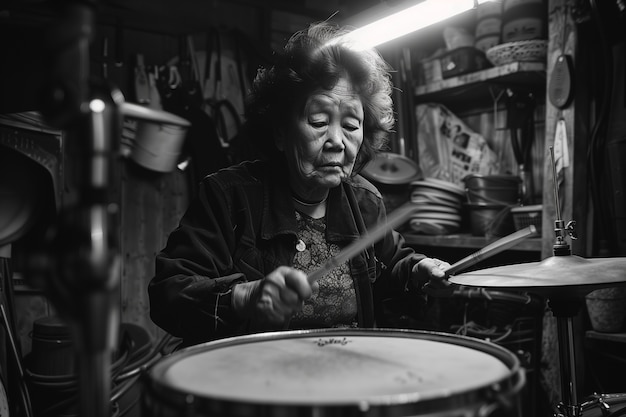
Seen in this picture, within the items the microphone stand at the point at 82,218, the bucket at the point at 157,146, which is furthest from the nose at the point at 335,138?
the bucket at the point at 157,146

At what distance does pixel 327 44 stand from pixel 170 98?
6.60 ft

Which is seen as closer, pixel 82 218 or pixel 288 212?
pixel 82 218

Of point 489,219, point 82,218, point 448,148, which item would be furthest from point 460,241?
point 82,218

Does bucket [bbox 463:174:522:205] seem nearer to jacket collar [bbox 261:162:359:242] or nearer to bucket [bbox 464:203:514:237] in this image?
bucket [bbox 464:203:514:237]

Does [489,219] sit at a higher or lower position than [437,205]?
lower

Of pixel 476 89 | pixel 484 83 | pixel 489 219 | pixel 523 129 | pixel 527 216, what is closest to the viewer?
pixel 527 216

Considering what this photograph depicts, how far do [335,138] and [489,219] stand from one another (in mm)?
1689

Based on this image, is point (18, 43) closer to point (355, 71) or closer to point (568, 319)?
point (355, 71)

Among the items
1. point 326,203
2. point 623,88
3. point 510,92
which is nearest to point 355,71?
point 326,203

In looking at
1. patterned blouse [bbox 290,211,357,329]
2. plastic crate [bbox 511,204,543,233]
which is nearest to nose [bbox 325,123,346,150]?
patterned blouse [bbox 290,211,357,329]

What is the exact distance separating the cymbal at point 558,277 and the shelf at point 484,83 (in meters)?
1.73

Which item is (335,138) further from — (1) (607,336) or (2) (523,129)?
(2) (523,129)

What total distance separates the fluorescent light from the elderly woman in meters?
0.24

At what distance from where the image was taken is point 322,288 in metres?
1.95
